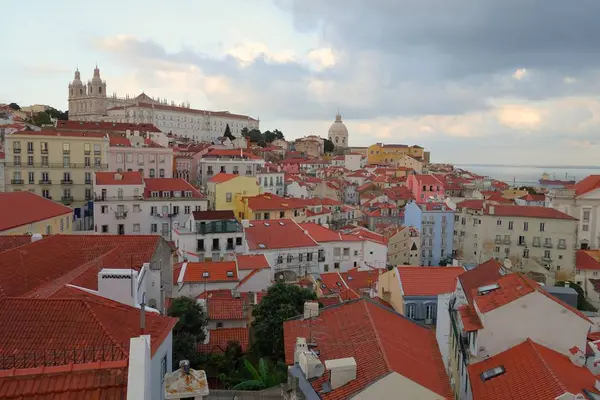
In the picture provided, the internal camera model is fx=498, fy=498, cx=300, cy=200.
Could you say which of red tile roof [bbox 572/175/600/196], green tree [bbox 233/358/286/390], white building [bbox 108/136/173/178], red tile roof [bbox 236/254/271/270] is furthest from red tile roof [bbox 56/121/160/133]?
red tile roof [bbox 572/175/600/196]

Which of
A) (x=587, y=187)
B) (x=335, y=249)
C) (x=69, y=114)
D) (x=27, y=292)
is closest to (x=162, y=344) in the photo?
(x=27, y=292)

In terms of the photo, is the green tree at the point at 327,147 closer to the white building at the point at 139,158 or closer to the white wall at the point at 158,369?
the white building at the point at 139,158

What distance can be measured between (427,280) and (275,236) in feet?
55.1

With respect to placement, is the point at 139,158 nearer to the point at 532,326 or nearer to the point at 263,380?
the point at 263,380

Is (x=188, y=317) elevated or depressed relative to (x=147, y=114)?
depressed

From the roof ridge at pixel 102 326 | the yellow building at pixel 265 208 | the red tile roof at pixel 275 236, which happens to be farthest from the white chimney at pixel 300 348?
the yellow building at pixel 265 208

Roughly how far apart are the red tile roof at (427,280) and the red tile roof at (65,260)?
1103 cm

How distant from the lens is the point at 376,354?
11.2 meters

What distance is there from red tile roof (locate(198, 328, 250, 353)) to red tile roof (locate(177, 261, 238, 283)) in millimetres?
6885

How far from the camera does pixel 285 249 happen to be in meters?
36.2

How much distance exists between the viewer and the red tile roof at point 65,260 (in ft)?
41.5

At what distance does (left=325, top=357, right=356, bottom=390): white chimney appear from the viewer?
10523mm

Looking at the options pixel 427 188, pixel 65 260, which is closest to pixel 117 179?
pixel 65 260

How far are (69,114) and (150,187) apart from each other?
106928 mm
